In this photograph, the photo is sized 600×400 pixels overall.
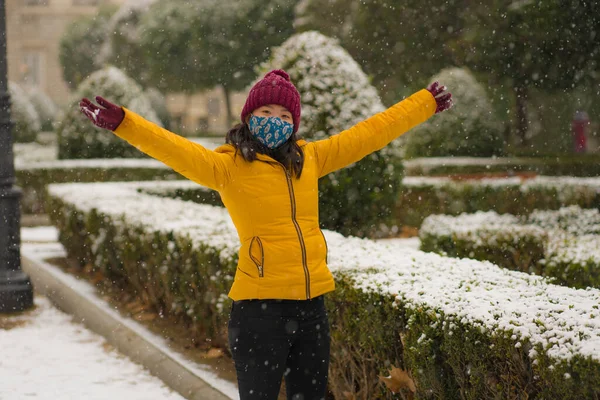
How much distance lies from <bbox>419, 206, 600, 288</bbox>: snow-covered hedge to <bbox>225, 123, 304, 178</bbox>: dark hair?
9.49 ft

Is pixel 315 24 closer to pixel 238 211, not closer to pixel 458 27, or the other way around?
pixel 458 27

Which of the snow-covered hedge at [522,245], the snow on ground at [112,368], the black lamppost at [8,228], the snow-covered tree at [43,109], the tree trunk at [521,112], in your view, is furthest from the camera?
the snow-covered tree at [43,109]

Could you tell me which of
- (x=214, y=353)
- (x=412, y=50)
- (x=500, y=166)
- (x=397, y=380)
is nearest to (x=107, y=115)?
(x=397, y=380)

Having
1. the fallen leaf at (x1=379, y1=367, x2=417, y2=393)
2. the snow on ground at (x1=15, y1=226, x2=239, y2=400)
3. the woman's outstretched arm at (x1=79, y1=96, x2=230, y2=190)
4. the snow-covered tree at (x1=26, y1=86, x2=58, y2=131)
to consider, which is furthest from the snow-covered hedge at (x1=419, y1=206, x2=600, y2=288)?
the snow-covered tree at (x1=26, y1=86, x2=58, y2=131)

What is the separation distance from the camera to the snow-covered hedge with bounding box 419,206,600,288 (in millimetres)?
5496

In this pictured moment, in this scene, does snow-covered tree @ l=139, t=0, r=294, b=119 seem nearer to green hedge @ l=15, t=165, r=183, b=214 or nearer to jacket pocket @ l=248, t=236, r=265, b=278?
green hedge @ l=15, t=165, r=183, b=214

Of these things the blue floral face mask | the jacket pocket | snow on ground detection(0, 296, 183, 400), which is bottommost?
snow on ground detection(0, 296, 183, 400)

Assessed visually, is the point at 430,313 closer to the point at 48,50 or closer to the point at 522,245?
the point at 522,245

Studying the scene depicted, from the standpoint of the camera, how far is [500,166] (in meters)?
15.4

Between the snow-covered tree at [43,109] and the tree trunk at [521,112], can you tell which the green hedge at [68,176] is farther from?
the snow-covered tree at [43,109]

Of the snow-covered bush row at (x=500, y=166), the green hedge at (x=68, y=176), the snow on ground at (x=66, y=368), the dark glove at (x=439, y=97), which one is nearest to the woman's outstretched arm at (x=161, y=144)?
the dark glove at (x=439, y=97)

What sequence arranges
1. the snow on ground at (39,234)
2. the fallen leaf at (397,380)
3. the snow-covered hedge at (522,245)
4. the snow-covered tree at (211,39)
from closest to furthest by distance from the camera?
the fallen leaf at (397,380)
the snow-covered hedge at (522,245)
the snow on ground at (39,234)
the snow-covered tree at (211,39)

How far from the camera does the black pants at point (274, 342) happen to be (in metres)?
2.95

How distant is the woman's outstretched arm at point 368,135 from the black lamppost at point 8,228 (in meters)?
4.52
